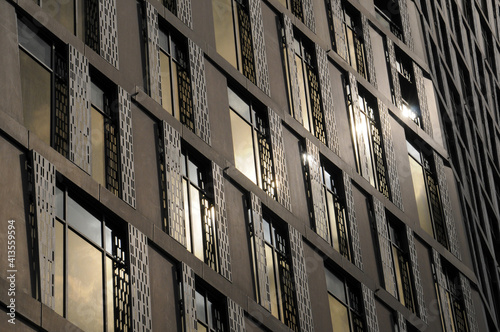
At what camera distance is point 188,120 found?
85.9 feet

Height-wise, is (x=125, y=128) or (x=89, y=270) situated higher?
(x=125, y=128)

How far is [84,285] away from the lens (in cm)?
2114

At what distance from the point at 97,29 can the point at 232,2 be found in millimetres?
6729

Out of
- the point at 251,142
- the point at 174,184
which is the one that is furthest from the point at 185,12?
the point at 174,184

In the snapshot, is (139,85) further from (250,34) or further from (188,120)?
(250,34)

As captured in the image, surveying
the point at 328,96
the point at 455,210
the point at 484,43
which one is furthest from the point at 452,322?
the point at 484,43

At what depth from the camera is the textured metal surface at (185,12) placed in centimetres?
2761

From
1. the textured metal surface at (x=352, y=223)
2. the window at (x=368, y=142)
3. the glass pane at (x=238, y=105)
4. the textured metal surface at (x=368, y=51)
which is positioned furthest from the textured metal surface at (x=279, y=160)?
the textured metal surface at (x=368, y=51)

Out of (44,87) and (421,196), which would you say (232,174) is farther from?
(421,196)

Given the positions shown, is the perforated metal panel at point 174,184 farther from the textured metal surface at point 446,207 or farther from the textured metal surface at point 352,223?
the textured metal surface at point 446,207

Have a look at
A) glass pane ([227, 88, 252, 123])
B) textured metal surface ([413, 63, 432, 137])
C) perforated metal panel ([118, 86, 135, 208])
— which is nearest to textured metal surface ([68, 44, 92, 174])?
perforated metal panel ([118, 86, 135, 208])

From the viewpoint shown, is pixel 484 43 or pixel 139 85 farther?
pixel 484 43

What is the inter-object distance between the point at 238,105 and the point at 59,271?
945 cm

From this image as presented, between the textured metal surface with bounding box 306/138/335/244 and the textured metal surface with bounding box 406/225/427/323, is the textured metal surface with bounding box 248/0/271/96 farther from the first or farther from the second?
the textured metal surface with bounding box 406/225/427/323
